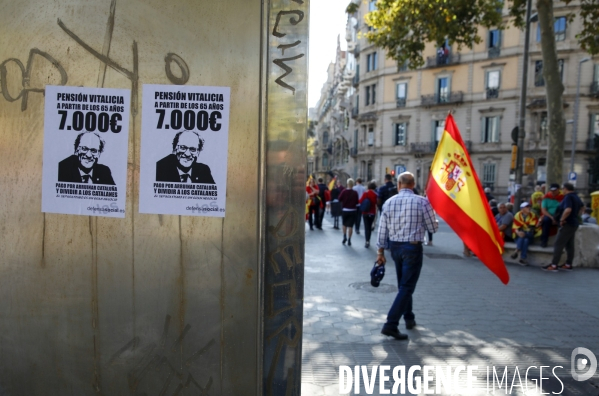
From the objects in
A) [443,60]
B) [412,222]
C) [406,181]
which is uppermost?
[443,60]

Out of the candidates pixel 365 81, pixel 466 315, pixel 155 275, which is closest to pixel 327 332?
pixel 466 315

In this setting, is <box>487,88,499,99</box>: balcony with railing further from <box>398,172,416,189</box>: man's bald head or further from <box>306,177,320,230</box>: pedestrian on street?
<box>398,172,416,189</box>: man's bald head

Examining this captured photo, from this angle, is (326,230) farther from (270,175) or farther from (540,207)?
(270,175)

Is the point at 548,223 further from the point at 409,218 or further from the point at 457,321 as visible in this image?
the point at 409,218

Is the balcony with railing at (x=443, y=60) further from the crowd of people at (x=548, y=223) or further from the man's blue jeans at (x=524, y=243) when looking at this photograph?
the man's blue jeans at (x=524, y=243)

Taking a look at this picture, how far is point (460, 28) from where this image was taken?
42.9 feet

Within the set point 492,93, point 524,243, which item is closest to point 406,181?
point 524,243

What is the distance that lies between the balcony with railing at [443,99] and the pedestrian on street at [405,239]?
41.1m

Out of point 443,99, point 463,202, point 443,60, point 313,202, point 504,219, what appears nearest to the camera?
point 463,202

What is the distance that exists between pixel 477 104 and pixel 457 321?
40.8 metres

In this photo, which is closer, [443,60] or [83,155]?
[83,155]

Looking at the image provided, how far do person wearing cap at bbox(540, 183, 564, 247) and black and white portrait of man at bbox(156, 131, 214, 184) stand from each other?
10353 millimetres

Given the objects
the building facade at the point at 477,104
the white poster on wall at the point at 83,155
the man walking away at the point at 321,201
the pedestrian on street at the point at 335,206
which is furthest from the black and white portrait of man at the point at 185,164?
the building facade at the point at 477,104

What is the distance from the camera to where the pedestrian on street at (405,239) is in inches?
204
